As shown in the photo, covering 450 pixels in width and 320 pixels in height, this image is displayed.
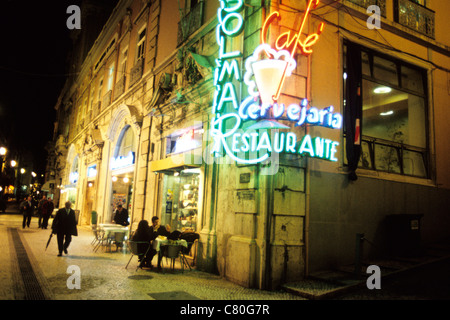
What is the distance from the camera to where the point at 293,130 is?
25.5 feet

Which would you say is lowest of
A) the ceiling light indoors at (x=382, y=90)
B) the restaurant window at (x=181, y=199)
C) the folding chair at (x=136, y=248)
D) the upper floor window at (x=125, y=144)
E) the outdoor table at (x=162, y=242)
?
the folding chair at (x=136, y=248)

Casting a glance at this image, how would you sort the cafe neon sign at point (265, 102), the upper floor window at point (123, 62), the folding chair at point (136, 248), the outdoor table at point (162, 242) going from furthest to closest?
the upper floor window at point (123, 62) < the outdoor table at point (162, 242) < the folding chair at point (136, 248) < the cafe neon sign at point (265, 102)

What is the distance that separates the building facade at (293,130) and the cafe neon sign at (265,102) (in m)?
0.03

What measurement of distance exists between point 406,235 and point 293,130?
4.09 meters

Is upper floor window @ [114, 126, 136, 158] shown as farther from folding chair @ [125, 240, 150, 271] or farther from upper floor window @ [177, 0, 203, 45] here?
folding chair @ [125, 240, 150, 271]

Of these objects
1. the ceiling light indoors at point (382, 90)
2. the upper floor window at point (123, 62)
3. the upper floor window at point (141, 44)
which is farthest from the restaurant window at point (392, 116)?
the upper floor window at point (123, 62)

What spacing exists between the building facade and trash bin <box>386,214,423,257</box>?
0.33m

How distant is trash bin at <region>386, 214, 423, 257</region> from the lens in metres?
8.44

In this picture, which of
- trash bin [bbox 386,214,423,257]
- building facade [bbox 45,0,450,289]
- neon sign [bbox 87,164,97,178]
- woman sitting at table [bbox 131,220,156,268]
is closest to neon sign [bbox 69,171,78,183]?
neon sign [bbox 87,164,97,178]

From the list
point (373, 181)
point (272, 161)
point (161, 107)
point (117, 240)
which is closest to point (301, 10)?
point (272, 161)

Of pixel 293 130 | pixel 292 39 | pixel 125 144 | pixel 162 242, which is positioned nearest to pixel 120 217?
pixel 125 144

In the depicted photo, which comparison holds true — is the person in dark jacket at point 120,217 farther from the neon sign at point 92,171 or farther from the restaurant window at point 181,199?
the neon sign at point 92,171

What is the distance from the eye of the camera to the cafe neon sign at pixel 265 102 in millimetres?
7113

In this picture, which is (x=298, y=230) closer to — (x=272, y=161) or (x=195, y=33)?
(x=272, y=161)
